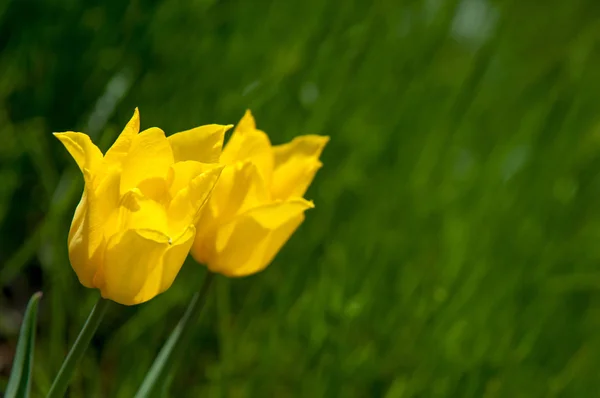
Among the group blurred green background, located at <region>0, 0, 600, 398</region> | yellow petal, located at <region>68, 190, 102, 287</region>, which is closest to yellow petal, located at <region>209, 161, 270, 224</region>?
yellow petal, located at <region>68, 190, 102, 287</region>

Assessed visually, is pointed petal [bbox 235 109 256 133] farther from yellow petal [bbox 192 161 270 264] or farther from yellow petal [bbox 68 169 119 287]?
yellow petal [bbox 68 169 119 287]

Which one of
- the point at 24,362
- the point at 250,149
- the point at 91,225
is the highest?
the point at 250,149

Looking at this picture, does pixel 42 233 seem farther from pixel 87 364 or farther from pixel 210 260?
pixel 210 260

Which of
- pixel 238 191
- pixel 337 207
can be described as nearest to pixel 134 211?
pixel 238 191

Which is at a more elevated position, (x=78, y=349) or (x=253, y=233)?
(x=253, y=233)

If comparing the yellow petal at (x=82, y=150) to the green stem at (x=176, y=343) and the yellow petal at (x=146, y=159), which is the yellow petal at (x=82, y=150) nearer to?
the yellow petal at (x=146, y=159)

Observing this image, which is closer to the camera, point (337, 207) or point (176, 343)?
point (176, 343)

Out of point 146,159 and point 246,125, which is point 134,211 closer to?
A: point 146,159
